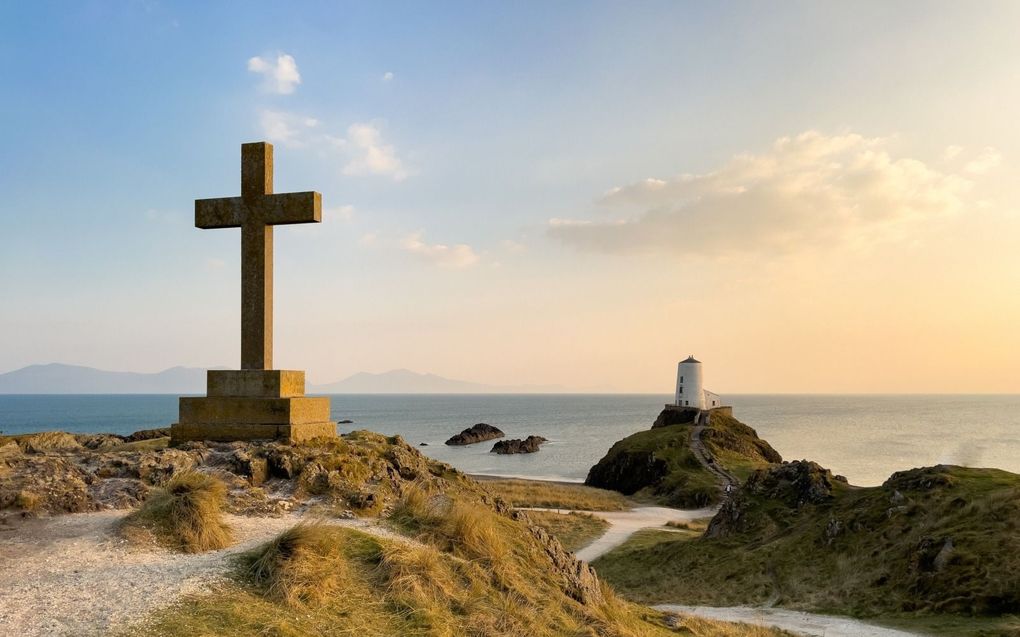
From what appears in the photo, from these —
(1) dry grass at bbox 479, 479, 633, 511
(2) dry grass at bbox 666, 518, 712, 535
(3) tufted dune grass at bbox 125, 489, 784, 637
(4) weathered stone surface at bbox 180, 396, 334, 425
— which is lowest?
(1) dry grass at bbox 479, 479, 633, 511

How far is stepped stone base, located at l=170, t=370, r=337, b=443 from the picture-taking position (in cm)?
1139

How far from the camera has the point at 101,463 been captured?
9.88m

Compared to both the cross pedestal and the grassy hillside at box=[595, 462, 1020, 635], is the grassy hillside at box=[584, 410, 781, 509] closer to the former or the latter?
the grassy hillside at box=[595, 462, 1020, 635]

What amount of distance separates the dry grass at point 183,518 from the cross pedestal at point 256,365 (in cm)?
298

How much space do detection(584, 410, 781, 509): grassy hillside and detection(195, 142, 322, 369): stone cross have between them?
35.7 metres

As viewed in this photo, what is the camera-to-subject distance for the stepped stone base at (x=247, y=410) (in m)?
11.4

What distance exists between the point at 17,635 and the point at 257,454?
4.83 m

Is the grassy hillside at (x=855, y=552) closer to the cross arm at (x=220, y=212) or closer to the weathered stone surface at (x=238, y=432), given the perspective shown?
the weathered stone surface at (x=238, y=432)

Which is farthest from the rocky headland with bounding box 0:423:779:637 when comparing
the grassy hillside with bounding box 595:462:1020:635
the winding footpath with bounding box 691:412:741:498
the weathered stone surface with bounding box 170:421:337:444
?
the winding footpath with bounding box 691:412:741:498

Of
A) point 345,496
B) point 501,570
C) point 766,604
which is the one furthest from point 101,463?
point 766,604

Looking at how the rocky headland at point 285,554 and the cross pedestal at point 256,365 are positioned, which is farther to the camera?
the cross pedestal at point 256,365

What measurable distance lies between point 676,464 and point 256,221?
44.3 m

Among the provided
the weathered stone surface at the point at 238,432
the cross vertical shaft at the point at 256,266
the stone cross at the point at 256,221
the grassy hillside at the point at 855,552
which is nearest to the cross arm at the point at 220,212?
the stone cross at the point at 256,221

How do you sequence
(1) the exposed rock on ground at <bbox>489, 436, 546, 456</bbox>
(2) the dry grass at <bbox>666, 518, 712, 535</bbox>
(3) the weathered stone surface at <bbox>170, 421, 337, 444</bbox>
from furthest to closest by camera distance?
(1) the exposed rock on ground at <bbox>489, 436, 546, 456</bbox> < (2) the dry grass at <bbox>666, 518, 712, 535</bbox> < (3) the weathered stone surface at <bbox>170, 421, 337, 444</bbox>
